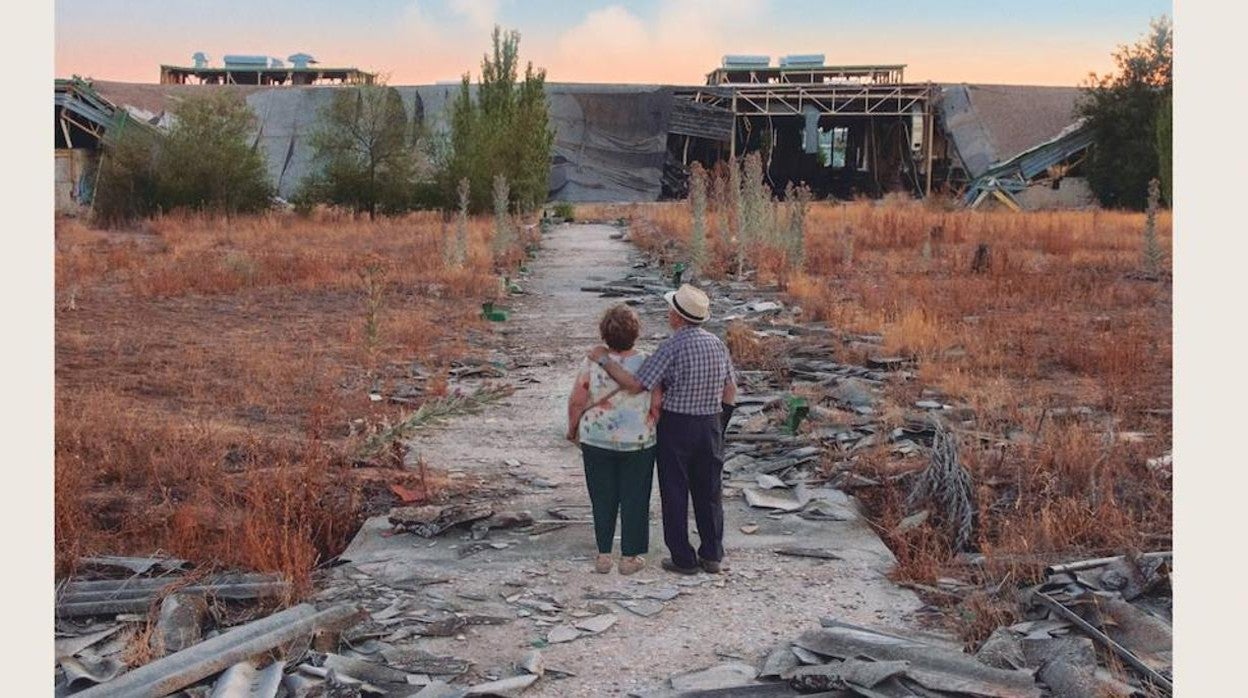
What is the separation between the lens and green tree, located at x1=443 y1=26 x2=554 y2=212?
111ft

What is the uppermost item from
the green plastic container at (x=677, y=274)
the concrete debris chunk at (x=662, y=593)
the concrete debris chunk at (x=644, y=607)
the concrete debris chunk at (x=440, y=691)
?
the green plastic container at (x=677, y=274)

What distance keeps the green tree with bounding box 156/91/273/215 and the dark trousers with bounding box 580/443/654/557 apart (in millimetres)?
29769

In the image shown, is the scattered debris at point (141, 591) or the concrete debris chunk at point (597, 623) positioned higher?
the scattered debris at point (141, 591)

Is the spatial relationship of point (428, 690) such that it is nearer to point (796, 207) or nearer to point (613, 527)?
point (613, 527)

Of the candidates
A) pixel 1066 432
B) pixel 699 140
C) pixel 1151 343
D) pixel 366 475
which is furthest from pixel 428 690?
pixel 699 140

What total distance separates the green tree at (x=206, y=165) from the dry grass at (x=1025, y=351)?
500 inches

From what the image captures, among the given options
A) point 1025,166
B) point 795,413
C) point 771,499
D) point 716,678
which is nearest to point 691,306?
point 771,499

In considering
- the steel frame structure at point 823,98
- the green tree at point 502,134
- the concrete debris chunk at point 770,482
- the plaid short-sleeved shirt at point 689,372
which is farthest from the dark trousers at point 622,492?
the steel frame structure at point 823,98

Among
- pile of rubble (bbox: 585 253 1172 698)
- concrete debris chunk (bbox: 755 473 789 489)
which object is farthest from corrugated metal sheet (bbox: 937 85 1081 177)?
concrete debris chunk (bbox: 755 473 789 489)

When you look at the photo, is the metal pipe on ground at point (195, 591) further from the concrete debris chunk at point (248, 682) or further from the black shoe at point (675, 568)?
the black shoe at point (675, 568)

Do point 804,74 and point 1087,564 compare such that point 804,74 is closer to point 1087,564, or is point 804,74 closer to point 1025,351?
point 1025,351

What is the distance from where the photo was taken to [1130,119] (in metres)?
37.2

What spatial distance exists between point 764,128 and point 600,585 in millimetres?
42263

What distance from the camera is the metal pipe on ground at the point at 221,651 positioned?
441 centimetres
